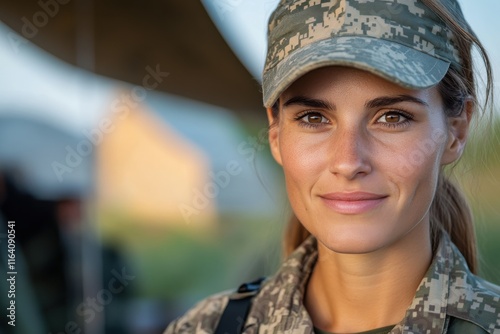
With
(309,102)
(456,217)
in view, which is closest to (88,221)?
(456,217)

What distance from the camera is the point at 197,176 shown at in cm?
387

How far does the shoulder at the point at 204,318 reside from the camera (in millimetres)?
1599

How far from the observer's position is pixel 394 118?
132 centimetres

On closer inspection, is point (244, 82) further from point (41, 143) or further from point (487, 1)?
point (487, 1)

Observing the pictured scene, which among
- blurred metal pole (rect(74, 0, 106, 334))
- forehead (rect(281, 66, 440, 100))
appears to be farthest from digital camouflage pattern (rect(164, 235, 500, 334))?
blurred metal pole (rect(74, 0, 106, 334))

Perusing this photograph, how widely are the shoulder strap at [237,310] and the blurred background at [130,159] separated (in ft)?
5.21

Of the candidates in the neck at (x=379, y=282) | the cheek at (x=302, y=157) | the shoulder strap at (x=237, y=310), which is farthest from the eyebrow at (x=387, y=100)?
the shoulder strap at (x=237, y=310)

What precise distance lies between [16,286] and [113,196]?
2.08 ft

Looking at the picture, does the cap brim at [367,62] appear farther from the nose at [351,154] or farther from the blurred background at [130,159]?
the blurred background at [130,159]

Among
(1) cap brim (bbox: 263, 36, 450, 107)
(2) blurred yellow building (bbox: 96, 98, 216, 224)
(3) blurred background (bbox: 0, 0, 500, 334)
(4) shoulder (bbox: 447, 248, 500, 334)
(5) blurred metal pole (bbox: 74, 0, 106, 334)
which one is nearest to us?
(1) cap brim (bbox: 263, 36, 450, 107)

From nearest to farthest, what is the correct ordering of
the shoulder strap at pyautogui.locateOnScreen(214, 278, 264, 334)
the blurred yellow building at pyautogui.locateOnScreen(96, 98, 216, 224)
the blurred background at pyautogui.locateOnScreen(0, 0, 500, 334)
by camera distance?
the shoulder strap at pyautogui.locateOnScreen(214, 278, 264, 334), the blurred background at pyautogui.locateOnScreen(0, 0, 500, 334), the blurred yellow building at pyautogui.locateOnScreen(96, 98, 216, 224)

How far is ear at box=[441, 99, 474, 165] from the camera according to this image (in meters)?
1.42

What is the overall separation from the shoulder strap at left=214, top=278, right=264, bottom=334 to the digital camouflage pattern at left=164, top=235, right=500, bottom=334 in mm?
12

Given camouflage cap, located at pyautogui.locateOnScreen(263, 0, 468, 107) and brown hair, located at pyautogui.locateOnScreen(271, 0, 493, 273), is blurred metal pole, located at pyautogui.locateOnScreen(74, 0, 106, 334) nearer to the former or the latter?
brown hair, located at pyautogui.locateOnScreen(271, 0, 493, 273)
